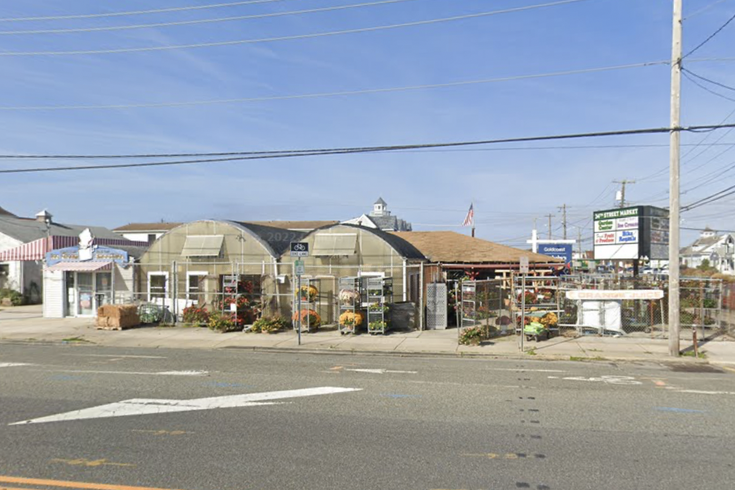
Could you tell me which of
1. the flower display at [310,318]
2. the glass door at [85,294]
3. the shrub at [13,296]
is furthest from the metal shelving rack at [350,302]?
the shrub at [13,296]

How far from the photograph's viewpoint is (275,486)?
5.61 m

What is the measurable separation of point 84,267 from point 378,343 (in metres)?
14.6

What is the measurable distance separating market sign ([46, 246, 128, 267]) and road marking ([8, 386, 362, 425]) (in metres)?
16.9

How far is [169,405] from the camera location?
9070 mm

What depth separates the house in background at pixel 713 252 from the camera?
82.6 metres

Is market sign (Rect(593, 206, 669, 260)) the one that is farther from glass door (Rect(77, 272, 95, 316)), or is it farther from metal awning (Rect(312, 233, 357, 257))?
glass door (Rect(77, 272, 95, 316))

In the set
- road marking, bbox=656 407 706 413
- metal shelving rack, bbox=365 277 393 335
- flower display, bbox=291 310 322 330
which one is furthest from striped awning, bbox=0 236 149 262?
road marking, bbox=656 407 706 413

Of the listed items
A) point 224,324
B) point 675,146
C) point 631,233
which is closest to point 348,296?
point 224,324

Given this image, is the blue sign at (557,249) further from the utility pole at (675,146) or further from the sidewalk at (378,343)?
the utility pole at (675,146)

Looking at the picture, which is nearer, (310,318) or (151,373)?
(151,373)

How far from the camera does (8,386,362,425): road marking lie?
8422mm

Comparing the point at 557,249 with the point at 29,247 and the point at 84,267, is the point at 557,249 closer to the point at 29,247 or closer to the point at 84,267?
the point at 84,267

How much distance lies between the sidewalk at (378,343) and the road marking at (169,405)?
22.5ft

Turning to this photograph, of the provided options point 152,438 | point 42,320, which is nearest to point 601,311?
point 152,438
